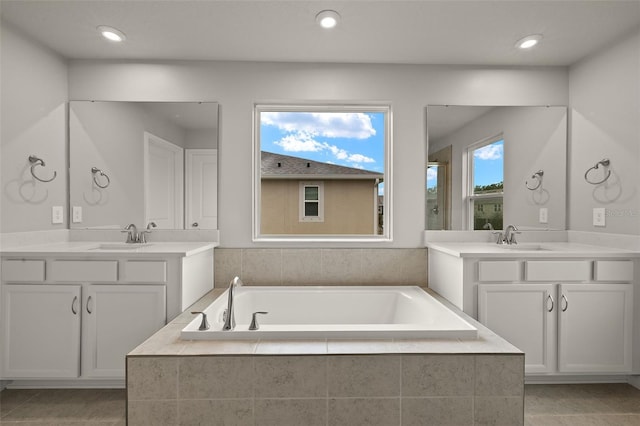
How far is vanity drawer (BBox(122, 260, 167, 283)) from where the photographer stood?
207 cm

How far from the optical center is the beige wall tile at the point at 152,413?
4.66 feet

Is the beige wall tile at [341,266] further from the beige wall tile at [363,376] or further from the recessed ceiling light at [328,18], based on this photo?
the recessed ceiling light at [328,18]

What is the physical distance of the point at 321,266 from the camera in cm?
265

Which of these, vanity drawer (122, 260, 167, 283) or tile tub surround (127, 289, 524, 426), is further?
vanity drawer (122, 260, 167, 283)

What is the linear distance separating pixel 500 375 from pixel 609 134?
77.5 inches

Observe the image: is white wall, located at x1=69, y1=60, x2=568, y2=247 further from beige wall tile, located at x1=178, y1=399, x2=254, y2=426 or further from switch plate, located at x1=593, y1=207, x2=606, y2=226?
beige wall tile, located at x1=178, y1=399, x2=254, y2=426

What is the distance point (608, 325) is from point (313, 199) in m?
3.04

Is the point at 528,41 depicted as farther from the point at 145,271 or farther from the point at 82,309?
the point at 82,309

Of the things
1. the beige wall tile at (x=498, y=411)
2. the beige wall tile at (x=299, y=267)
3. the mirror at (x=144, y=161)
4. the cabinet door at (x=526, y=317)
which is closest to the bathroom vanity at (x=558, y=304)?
the cabinet door at (x=526, y=317)

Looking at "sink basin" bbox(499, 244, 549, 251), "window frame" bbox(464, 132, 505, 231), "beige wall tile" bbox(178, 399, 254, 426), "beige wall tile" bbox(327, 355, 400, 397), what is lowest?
"beige wall tile" bbox(178, 399, 254, 426)

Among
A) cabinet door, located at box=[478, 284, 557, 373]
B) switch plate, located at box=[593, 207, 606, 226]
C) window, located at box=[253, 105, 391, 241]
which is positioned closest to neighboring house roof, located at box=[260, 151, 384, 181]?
window, located at box=[253, 105, 391, 241]

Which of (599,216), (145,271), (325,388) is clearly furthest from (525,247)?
(145,271)

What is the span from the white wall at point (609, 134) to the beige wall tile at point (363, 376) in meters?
1.92

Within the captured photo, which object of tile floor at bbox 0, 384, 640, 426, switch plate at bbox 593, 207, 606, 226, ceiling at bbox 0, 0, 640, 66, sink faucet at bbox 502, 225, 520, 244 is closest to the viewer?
tile floor at bbox 0, 384, 640, 426
